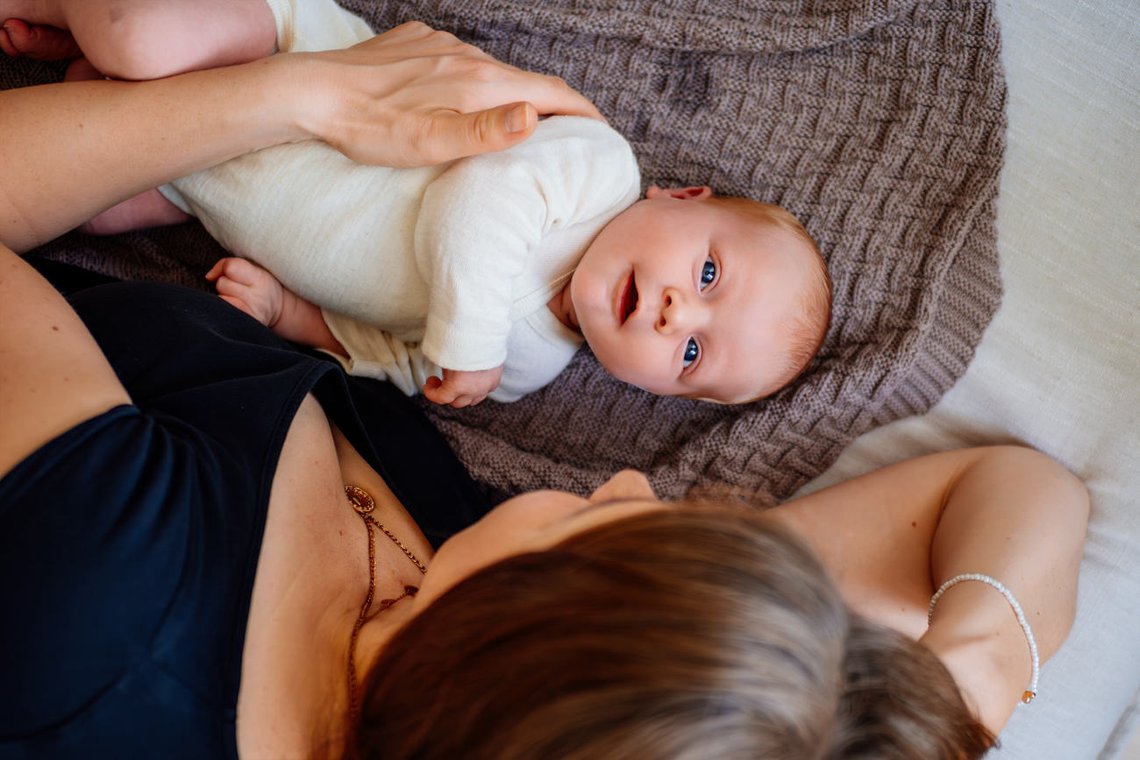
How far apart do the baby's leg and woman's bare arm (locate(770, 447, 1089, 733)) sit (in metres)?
0.97

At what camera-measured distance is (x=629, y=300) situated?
4.08ft

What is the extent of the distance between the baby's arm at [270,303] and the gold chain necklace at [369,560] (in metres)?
0.36

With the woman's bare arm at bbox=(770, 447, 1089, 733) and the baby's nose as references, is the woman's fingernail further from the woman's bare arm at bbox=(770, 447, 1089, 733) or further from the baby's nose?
the woman's bare arm at bbox=(770, 447, 1089, 733)

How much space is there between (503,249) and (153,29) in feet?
1.67

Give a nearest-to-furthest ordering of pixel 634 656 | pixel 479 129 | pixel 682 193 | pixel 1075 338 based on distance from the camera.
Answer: pixel 634 656, pixel 479 129, pixel 1075 338, pixel 682 193

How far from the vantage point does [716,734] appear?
1.91ft

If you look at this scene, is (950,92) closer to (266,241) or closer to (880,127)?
(880,127)

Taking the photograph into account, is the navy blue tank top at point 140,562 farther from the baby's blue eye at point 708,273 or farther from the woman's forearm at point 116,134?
the baby's blue eye at point 708,273

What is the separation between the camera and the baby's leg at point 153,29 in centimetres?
110

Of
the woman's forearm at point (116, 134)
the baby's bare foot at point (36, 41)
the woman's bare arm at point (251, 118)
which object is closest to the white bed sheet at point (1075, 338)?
the woman's bare arm at point (251, 118)

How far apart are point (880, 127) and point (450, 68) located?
0.62 metres

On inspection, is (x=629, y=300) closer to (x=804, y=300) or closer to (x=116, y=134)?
(x=804, y=300)

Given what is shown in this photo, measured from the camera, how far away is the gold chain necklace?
86cm

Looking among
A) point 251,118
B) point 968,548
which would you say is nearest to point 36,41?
point 251,118
